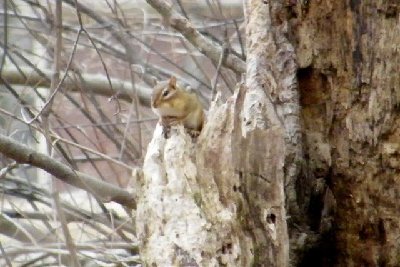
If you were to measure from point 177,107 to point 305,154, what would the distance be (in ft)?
1.50

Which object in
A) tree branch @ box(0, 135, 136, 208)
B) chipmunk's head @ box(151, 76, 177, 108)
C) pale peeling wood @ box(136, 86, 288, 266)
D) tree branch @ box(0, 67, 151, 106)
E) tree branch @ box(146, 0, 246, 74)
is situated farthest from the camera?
tree branch @ box(0, 67, 151, 106)

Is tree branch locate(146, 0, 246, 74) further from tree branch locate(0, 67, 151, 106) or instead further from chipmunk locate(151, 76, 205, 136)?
tree branch locate(0, 67, 151, 106)

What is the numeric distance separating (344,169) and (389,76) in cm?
20

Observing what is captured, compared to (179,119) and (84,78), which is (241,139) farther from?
(84,78)

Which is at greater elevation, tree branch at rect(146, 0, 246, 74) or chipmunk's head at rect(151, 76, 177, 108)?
tree branch at rect(146, 0, 246, 74)

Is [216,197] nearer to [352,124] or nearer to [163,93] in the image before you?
[352,124]

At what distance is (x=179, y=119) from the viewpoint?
1.89 metres

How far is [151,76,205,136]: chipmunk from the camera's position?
1867 millimetres

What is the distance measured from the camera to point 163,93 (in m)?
2.17

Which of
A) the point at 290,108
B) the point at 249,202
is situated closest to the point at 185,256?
the point at 249,202

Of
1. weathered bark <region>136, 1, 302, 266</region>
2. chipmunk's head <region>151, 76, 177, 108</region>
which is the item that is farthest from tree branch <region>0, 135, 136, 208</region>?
weathered bark <region>136, 1, 302, 266</region>

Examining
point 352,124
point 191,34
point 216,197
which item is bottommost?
point 216,197

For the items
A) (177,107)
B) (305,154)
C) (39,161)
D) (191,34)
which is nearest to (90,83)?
(191,34)

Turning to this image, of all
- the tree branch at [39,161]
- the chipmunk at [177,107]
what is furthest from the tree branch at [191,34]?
the tree branch at [39,161]
